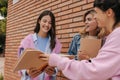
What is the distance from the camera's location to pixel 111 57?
1822mm

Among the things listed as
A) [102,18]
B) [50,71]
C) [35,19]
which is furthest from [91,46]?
→ [35,19]

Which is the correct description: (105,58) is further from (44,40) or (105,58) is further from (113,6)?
(44,40)

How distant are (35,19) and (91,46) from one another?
4002mm

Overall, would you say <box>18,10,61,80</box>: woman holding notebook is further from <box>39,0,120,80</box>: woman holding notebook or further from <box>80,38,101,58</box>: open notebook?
<box>39,0,120,80</box>: woman holding notebook

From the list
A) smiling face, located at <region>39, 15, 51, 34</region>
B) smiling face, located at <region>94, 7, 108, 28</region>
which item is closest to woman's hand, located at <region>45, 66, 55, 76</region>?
smiling face, located at <region>39, 15, 51, 34</region>

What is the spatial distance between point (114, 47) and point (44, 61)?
2.70 feet

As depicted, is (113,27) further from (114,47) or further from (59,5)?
(59,5)

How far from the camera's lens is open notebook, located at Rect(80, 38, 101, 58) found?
2.37 metres

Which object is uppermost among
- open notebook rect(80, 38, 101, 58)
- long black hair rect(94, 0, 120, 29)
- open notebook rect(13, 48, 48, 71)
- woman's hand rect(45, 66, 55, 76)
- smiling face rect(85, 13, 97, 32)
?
long black hair rect(94, 0, 120, 29)

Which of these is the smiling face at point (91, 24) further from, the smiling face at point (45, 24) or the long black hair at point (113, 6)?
the long black hair at point (113, 6)

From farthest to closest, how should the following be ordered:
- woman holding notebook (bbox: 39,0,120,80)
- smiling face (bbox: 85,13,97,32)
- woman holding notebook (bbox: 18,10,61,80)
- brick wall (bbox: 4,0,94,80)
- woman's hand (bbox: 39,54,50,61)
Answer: brick wall (bbox: 4,0,94,80)
woman holding notebook (bbox: 18,10,61,80)
smiling face (bbox: 85,13,97,32)
woman's hand (bbox: 39,54,50,61)
woman holding notebook (bbox: 39,0,120,80)

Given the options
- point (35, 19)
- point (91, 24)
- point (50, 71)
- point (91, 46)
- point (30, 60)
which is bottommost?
point (50, 71)

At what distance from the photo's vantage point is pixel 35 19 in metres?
6.32

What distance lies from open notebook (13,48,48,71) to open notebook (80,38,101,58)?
35 cm
